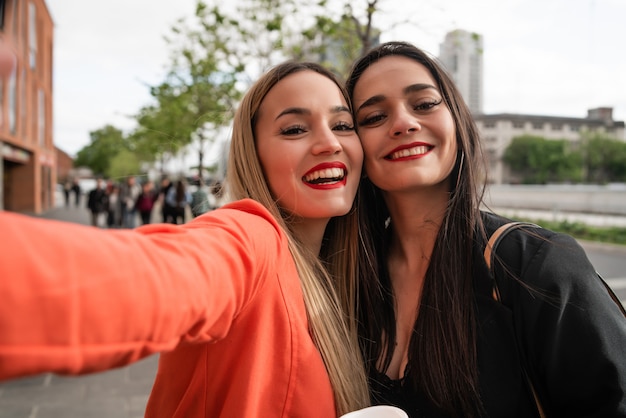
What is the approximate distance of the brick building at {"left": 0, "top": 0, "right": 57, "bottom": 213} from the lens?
965 inches

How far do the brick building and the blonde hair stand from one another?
2391 cm

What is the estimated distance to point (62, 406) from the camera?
3.84m

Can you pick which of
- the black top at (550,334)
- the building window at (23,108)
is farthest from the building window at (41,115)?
the black top at (550,334)

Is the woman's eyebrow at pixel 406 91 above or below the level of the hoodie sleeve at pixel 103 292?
above

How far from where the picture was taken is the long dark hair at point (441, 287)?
5.01 ft

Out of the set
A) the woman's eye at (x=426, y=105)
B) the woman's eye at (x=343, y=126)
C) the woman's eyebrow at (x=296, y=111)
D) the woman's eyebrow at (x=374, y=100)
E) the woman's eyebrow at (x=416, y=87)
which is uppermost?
the woman's eyebrow at (x=416, y=87)

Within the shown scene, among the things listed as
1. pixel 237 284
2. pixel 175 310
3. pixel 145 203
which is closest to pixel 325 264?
pixel 237 284

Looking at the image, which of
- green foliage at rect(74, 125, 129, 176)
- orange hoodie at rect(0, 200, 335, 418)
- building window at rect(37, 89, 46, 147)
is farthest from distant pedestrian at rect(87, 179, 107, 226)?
green foliage at rect(74, 125, 129, 176)

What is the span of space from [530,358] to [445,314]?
0.98ft

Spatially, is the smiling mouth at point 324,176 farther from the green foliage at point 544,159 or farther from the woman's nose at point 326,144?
the green foliage at point 544,159

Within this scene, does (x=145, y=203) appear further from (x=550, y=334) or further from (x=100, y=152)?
(x=100, y=152)

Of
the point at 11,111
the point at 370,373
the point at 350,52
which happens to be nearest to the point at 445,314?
the point at 370,373

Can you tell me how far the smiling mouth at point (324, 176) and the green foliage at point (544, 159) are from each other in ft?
278

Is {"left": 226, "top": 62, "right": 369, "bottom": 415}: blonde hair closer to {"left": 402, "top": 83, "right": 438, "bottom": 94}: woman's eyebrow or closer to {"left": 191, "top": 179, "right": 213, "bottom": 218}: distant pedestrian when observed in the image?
{"left": 402, "top": 83, "right": 438, "bottom": 94}: woman's eyebrow
